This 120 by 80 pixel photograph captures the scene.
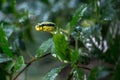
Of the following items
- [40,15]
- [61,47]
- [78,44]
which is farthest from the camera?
[40,15]

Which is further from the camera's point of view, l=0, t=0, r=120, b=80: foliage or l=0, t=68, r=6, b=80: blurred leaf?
l=0, t=68, r=6, b=80: blurred leaf

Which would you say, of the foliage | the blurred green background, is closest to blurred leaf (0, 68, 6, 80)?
the foliage

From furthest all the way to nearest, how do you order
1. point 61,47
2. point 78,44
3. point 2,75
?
point 78,44
point 2,75
point 61,47

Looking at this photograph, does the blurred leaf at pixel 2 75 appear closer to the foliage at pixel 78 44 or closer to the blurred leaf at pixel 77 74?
the foliage at pixel 78 44

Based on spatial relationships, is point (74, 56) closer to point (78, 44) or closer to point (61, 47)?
point (61, 47)

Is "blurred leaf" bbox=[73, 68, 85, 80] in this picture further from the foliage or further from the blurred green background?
the blurred green background

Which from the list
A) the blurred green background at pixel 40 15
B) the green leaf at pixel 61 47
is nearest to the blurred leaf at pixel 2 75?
the green leaf at pixel 61 47

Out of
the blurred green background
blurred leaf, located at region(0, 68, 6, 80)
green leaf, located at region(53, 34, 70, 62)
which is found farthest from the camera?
the blurred green background

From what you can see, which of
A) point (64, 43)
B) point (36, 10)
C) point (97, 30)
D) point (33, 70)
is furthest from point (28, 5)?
point (64, 43)

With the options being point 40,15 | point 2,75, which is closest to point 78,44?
point 2,75

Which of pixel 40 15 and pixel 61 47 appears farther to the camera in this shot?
pixel 40 15
